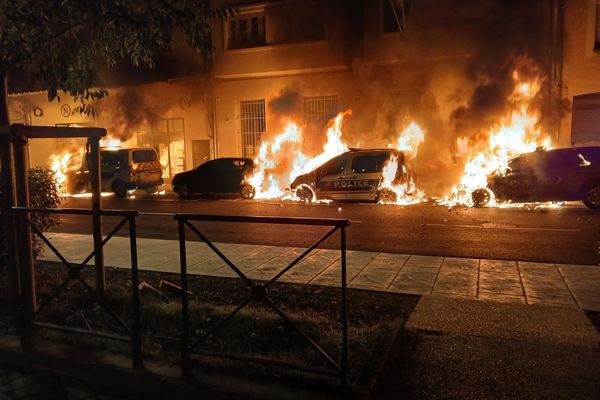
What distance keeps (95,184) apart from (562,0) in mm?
16441

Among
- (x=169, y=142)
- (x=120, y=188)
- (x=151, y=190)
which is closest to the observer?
(x=120, y=188)

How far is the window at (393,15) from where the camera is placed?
1834cm

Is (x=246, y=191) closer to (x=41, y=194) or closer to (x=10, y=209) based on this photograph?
(x=41, y=194)

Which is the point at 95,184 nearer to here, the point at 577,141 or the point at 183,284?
the point at 183,284

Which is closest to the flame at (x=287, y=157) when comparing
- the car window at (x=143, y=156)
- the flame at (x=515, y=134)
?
the car window at (x=143, y=156)

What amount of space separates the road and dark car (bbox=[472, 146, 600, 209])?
381 mm

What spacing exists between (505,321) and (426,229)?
223 inches

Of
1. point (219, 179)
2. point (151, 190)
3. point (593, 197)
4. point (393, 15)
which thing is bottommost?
point (151, 190)

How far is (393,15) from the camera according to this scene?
18797 mm

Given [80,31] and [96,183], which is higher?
[80,31]

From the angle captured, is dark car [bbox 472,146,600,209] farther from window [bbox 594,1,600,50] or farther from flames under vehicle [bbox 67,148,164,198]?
flames under vehicle [bbox 67,148,164,198]

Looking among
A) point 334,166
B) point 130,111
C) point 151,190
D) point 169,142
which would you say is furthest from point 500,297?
point 130,111

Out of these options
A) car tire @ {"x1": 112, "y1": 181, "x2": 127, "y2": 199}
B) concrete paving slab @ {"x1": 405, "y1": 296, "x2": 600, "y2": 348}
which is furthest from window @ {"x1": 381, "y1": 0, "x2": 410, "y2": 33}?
concrete paving slab @ {"x1": 405, "y1": 296, "x2": 600, "y2": 348}

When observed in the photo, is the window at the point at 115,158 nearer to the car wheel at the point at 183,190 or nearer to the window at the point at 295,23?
the car wheel at the point at 183,190
